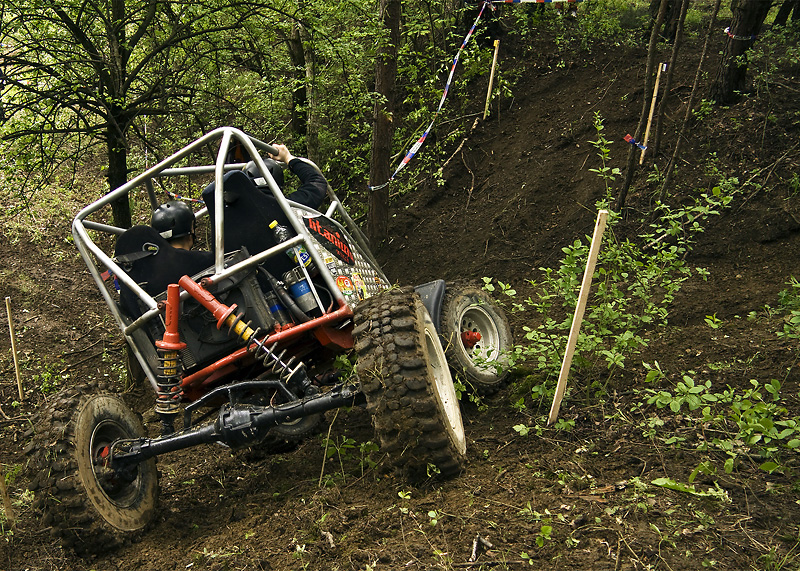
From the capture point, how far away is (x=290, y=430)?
5375 millimetres

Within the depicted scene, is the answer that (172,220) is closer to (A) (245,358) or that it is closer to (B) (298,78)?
(A) (245,358)

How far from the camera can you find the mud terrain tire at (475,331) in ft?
16.6

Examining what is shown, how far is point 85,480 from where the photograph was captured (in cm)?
398

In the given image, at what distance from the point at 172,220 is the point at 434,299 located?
6.56ft

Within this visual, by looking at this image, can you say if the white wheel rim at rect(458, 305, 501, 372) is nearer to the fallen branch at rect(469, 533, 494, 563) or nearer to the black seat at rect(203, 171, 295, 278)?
the black seat at rect(203, 171, 295, 278)

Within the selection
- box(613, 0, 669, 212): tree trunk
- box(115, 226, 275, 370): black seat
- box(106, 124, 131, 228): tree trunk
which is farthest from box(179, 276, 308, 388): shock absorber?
box(613, 0, 669, 212): tree trunk

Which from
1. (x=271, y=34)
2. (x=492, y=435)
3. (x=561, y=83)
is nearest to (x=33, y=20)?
(x=271, y=34)

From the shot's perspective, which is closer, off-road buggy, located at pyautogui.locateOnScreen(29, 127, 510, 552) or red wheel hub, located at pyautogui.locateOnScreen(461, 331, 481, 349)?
off-road buggy, located at pyautogui.locateOnScreen(29, 127, 510, 552)

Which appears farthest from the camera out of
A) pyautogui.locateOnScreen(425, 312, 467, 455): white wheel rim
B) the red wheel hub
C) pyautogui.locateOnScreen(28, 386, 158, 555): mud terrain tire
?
the red wheel hub

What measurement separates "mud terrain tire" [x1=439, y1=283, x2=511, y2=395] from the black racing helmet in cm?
201

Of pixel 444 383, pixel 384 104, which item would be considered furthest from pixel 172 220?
pixel 384 104

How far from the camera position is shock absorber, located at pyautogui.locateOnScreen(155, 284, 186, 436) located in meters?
4.14

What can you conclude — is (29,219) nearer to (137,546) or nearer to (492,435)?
(137,546)

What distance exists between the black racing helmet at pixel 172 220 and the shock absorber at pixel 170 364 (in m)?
0.97
